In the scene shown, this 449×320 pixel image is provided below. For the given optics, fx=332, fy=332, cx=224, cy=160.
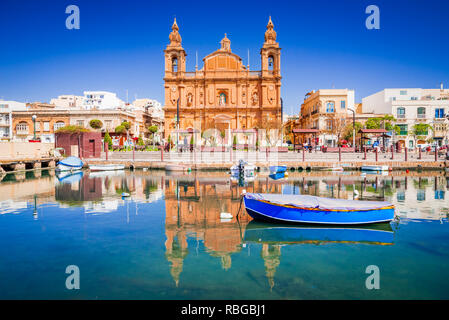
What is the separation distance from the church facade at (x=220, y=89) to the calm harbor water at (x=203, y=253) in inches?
1517

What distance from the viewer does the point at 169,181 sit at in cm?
2364

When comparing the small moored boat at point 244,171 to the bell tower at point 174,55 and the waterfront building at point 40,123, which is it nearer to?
the bell tower at point 174,55

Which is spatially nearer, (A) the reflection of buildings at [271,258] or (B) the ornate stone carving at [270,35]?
(A) the reflection of buildings at [271,258]

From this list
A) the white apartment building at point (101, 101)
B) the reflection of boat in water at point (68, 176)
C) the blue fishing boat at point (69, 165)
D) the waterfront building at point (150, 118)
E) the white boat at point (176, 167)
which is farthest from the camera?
the white apartment building at point (101, 101)

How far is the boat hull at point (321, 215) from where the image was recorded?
10.5 metres

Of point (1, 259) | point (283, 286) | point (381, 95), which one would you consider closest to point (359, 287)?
point (283, 286)

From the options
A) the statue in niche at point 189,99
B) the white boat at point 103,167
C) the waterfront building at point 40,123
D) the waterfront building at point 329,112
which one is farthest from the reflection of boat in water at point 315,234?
the waterfront building at point 40,123

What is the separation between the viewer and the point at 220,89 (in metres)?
54.3

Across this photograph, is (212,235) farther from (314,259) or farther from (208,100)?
(208,100)

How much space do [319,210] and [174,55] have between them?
48.6 meters

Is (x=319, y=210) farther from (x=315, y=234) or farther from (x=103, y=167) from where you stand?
(x=103, y=167)

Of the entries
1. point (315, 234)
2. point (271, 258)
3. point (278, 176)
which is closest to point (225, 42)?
point (278, 176)

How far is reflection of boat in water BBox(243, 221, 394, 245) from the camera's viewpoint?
9766 mm

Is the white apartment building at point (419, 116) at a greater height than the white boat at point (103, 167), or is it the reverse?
the white apartment building at point (419, 116)
